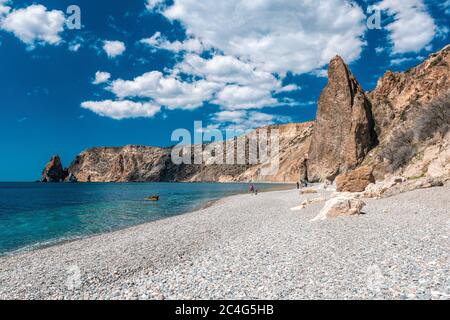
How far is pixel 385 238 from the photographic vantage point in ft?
36.7

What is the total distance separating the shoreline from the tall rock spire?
73882mm

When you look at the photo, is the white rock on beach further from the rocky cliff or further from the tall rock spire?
the tall rock spire

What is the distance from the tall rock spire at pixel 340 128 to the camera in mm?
85250

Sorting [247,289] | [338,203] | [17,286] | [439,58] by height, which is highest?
[439,58]

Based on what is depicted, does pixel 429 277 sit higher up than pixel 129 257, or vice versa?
pixel 429 277

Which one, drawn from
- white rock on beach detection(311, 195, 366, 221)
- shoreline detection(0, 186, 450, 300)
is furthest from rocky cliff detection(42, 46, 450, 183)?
shoreline detection(0, 186, 450, 300)

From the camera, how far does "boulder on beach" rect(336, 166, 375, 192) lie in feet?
93.9

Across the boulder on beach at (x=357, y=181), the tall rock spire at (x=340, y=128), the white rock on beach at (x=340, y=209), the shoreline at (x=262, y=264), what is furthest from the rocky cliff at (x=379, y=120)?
the shoreline at (x=262, y=264)

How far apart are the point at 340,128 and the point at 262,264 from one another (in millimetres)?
90965

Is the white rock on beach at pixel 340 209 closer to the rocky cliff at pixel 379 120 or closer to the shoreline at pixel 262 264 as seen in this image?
the shoreline at pixel 262 264
